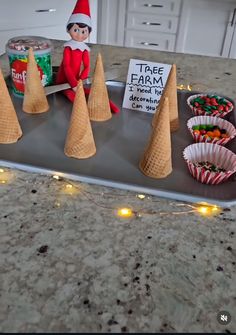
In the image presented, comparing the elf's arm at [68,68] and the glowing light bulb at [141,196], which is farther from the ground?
the elf's arm at [68,68]

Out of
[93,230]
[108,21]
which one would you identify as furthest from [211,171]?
[108,21]

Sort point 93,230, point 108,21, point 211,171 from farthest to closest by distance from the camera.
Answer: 1. point 108,21
2. point 211,171
3. point 93,230

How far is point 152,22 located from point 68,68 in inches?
83.8

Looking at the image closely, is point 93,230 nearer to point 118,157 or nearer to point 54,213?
point 54,213

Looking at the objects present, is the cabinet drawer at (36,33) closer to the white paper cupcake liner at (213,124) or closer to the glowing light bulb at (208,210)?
the white paper cupcake liner at (213,124)

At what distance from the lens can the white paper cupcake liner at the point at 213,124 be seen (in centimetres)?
77

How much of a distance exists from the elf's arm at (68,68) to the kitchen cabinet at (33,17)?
165 centimetres

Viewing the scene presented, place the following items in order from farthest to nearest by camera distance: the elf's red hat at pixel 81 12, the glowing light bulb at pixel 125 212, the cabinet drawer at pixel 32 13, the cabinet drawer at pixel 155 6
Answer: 1. the cabinet drawer at pixel 155 6
2. the cabinet drawer at pixel 32 13
3. the elf's red hat at pixel 81 12
4. the glowing light bulb at pixel 125 212

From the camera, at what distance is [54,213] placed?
59 centimetres

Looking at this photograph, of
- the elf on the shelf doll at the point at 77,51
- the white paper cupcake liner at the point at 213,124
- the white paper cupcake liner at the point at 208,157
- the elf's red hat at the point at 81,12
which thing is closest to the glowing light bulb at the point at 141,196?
the white paper cupcake liner at the point at 208,157

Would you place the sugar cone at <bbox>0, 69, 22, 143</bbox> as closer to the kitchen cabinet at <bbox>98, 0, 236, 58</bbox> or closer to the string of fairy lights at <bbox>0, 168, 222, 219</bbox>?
the string of fairy lights at <bbox>0, 168, 222, 219</bbox>

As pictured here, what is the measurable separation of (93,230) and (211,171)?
262 millimetres

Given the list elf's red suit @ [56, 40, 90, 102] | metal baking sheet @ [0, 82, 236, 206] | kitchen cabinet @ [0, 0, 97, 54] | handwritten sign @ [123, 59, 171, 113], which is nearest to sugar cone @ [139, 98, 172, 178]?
metal baking sheet @ [0, 82, 236, 206]

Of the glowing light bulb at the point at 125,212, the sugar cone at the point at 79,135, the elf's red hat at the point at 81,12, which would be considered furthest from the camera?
the elf's red hat at the point at 81,12
